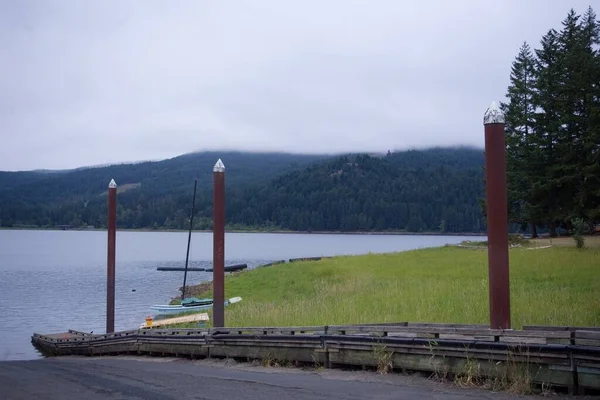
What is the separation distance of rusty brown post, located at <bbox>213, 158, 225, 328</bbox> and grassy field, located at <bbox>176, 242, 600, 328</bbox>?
273cm

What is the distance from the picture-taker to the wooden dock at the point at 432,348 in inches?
354

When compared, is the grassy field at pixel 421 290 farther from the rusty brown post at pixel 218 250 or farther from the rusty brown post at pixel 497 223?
the rusty brown post at pixel 497 223

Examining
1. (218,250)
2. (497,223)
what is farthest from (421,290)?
(497,223)

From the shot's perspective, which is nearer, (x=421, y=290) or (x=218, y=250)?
(x=218, y=250)

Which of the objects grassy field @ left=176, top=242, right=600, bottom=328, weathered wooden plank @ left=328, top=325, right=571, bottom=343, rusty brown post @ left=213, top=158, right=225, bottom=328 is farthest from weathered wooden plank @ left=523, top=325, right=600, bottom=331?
rusty brown post @ left=213, top=158, right=225, bottom=328

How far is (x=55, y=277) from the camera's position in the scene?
69500mm

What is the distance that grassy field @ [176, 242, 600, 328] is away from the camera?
57.5ft

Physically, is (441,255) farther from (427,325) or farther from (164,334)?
(427,325)

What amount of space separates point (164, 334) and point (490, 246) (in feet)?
33.3

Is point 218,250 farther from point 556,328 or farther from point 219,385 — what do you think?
point 556,328

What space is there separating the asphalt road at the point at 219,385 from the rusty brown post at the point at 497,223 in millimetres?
1889

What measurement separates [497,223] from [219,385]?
5.35 metres

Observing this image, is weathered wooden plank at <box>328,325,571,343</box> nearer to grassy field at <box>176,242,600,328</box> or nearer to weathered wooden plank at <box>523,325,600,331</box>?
weathered wooden plank at <box>523,325,600,331</box>

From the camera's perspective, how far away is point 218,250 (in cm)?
1675
